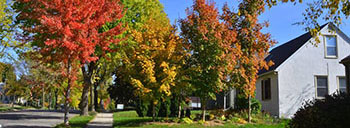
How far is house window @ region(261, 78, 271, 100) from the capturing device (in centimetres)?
2012

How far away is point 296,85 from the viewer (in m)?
18.9

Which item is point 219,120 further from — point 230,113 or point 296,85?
point 296,85

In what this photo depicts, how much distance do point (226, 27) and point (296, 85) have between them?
21.5 ft

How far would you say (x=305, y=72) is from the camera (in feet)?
62.2

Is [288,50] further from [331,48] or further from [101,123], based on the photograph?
[101,123]

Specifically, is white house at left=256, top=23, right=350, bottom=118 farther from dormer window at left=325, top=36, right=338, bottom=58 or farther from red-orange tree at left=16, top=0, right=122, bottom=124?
red-orange tree at left=16, top=0, right=122, bottom=124

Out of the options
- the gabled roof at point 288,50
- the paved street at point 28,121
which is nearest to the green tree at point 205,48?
the gabled roof at point 288,50

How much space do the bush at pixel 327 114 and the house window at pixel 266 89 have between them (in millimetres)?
11137

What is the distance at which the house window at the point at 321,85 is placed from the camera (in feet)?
61.9

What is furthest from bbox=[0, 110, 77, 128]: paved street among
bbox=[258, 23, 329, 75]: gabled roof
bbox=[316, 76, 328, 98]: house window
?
bbox=[316, 76, 328, 98]: house window

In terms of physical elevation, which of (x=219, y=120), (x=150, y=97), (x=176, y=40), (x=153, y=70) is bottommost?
(x=219, y=120)

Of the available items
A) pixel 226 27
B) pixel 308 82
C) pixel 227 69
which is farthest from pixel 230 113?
pixel 308 82

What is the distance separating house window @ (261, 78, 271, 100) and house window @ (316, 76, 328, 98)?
8.90ft

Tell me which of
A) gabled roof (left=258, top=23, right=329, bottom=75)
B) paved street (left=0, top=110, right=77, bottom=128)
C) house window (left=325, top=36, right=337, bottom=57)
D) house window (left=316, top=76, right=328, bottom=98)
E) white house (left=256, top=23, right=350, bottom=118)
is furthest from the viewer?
gabled roof (left=258, top=23, right=329, bottom=75)
